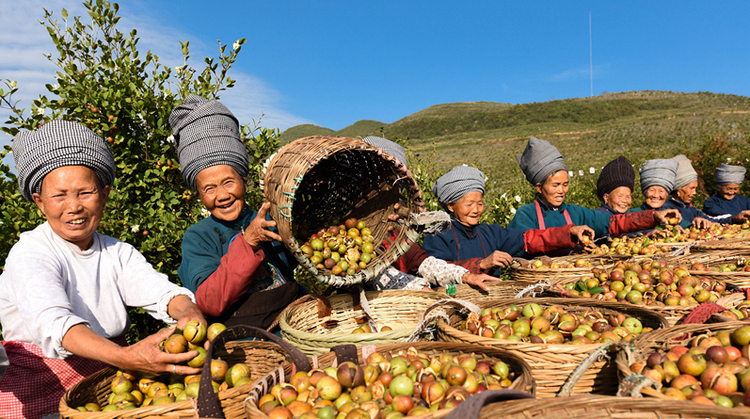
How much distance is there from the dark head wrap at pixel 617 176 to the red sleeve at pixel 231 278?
20.1 ft

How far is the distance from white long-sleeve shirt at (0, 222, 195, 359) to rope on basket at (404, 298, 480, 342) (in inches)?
62.4

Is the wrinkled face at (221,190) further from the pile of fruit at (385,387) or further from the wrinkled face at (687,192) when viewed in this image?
the wrinkled face at (687,192)

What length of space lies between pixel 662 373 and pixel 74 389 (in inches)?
112

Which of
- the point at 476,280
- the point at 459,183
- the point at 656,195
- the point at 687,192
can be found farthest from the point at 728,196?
the point at 476,280

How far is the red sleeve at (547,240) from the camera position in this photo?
4.94 m

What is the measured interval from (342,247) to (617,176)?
17.8 feet

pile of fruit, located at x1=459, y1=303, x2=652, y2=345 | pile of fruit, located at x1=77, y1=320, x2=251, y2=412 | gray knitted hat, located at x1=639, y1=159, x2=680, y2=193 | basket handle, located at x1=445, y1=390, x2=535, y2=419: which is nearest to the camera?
basket handle, located at x1=445, y1=390, x2=535, y2=419

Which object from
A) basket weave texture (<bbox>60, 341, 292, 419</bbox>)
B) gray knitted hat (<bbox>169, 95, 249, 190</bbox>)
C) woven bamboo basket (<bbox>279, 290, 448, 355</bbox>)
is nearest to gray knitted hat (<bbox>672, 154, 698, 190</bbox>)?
woven bamboo basket (<bbox>279, 290, 448, 355</bbox>)

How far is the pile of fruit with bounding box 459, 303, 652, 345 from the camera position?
2.56 m

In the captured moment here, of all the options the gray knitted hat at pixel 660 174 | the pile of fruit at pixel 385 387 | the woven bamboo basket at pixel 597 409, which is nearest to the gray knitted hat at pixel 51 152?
the pile of fruit at pixel 385 387

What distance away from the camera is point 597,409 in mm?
1489

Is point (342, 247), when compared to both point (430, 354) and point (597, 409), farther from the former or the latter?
point (597, 409)

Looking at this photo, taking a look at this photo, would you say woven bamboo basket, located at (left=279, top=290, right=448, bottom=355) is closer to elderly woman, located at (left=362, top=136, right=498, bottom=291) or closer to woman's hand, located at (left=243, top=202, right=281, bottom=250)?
elderly woman, located at (left=362, top=136, right=498, bottom=291)

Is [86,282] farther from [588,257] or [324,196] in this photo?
[588,257]
